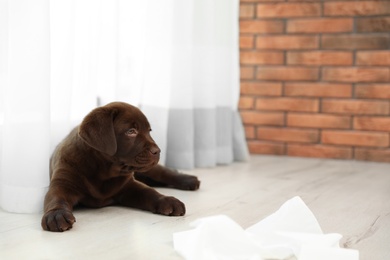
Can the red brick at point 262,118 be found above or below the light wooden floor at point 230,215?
above

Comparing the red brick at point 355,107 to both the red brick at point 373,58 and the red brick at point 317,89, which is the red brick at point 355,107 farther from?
the red brick at point 373,58

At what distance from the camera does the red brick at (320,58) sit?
3.11 meters

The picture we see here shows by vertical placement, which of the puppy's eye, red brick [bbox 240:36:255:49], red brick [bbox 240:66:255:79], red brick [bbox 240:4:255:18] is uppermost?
red brick [bbox 240:4:255:18]

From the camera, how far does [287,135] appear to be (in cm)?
327

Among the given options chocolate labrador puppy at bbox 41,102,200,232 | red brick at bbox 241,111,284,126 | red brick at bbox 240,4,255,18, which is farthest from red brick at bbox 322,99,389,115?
chocolate labrador puppy at bbox 41,102,200,232

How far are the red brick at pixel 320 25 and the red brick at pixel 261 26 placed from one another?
54 millimetres

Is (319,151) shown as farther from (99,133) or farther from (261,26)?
(99,133)

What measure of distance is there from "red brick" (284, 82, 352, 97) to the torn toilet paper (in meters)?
1.78

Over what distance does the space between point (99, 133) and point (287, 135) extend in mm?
1803

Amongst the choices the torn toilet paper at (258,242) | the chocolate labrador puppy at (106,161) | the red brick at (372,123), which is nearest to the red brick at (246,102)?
the red brick at (372,123)

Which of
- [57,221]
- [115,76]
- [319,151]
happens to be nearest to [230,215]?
[57,221]

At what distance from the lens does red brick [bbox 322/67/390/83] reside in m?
3.05

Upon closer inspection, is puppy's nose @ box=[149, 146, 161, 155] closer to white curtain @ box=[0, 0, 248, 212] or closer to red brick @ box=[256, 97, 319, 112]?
white curtain @ box=[0, 0, 248, 212]

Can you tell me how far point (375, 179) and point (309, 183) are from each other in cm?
35
